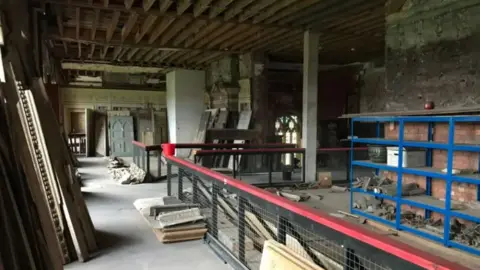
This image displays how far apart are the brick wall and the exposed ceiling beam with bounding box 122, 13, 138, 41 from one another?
16.9 ft

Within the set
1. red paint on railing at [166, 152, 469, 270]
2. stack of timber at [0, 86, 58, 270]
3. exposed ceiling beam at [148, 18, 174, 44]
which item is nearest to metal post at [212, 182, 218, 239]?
red paint on railing at [166, 152, 469, 270]

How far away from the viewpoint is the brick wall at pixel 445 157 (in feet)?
14.3

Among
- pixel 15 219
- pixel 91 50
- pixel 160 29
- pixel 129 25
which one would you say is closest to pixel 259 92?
pixel 160 29

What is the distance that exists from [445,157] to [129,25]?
20.9 feet

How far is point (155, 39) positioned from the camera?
8.59 metres

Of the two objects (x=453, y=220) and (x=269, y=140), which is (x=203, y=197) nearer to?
(x=453, y=220)

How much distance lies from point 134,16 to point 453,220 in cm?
632

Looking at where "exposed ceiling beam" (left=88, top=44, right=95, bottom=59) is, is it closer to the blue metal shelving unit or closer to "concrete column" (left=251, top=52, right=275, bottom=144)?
"concrete column" (left=251, top=52, right=275, bottom=144)

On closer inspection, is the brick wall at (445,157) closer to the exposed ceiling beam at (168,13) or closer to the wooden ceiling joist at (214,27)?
the wooden ceiling joist at (214,27)

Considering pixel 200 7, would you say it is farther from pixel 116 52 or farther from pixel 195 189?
pixel 116 52

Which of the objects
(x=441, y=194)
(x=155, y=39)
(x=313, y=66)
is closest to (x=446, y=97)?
(x=441, y=194)

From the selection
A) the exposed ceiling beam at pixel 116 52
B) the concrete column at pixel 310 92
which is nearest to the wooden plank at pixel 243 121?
the concrete column at pixel 310 92

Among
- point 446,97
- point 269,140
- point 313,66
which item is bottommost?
point 269,140

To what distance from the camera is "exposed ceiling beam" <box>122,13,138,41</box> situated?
688 centimetres
